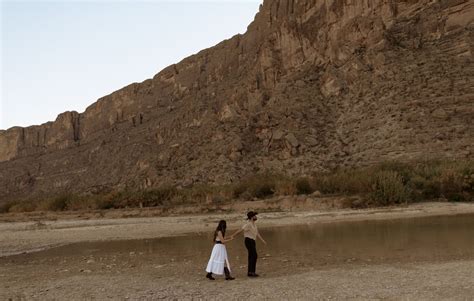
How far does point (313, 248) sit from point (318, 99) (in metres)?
30.8

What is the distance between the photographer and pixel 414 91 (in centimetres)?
3734

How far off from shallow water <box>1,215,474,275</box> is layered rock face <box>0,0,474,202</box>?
52.5ft

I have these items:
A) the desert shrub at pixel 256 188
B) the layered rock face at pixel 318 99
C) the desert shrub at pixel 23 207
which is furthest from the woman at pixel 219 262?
the desert shrub at pixel 23 207

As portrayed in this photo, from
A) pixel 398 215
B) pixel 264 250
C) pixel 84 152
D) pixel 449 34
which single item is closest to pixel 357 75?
pixel 449 34

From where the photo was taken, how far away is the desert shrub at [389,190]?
2678 cm

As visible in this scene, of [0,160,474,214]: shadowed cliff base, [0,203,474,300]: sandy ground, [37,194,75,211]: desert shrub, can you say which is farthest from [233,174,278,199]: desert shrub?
[0,203,474,300]: sandy ground

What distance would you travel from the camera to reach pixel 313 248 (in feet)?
46.6

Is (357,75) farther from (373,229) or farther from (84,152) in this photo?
(84,152)

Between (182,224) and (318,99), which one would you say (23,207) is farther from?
(318,99)

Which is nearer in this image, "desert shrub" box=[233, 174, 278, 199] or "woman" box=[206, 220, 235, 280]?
"woman" box=[206, 220, 235, 280]

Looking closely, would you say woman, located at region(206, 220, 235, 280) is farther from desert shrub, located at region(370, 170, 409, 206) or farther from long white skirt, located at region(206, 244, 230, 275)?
desert shrub, located at region(370, 170, 409, 206)

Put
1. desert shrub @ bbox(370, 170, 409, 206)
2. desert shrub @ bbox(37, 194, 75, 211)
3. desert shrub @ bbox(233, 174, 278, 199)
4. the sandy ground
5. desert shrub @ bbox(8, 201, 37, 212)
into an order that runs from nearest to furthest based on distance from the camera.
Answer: the sandy ground → desert shrub @ bbox(370, 170, 409, 206) → desert shrub @ bbox(233, 174, 278, 199) → desert shrub @ bbox(37, 194, 75, 211) → desert shrub @ bbox(8, 201, 37, 212)

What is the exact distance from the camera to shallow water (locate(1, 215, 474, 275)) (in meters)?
12.0

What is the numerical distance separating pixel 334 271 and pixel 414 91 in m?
30.1
